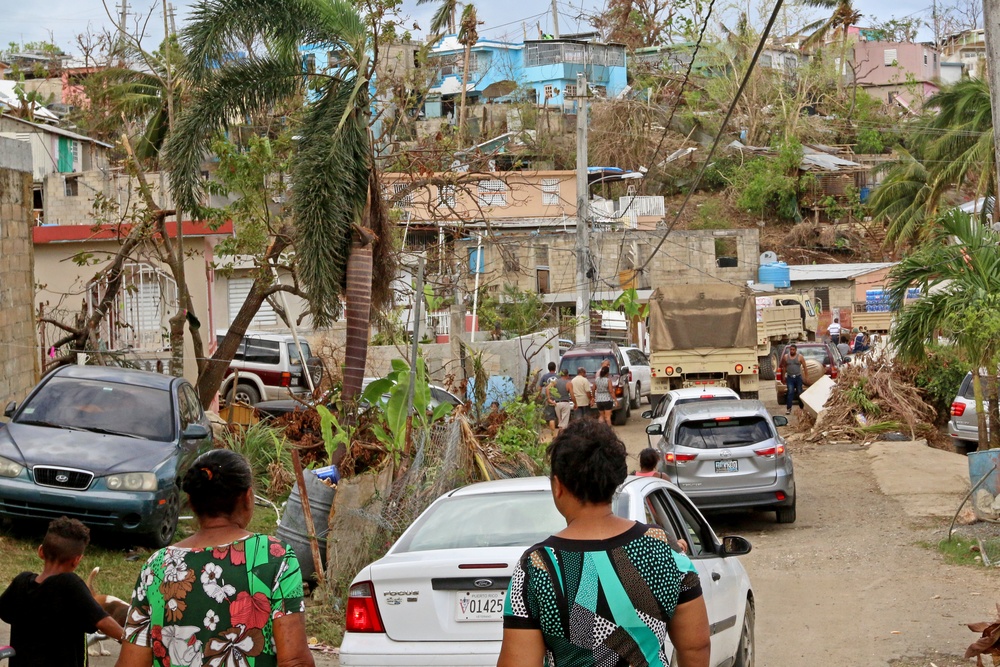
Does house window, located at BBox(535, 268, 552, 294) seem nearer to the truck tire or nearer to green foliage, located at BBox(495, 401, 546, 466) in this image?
the truck tire

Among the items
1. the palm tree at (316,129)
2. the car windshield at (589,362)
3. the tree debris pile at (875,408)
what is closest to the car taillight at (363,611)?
the palm tree at (316,129)

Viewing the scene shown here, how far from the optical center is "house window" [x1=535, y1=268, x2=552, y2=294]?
1827 inches

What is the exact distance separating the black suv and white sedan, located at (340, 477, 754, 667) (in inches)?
815

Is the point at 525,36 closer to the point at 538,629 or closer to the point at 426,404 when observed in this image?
the point at 426,404

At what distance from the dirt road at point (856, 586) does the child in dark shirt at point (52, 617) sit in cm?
562

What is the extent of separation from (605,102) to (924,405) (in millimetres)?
41972

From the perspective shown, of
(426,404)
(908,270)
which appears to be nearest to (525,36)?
(908,270)

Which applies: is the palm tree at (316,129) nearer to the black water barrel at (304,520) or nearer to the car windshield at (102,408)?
the car windshield at (102,408)

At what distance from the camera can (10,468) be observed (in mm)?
10367

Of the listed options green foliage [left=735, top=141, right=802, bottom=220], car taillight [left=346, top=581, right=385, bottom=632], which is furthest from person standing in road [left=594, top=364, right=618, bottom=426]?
green foliage [left=735, top=141, right=802, bottom=220]

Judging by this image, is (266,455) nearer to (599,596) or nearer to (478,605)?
(478,605)

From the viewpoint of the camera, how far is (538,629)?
3.37 metres

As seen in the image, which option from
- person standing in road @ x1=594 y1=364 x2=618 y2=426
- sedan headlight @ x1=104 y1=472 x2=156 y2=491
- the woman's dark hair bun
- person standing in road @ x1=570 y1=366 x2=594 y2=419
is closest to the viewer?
the woman's dark hair bun

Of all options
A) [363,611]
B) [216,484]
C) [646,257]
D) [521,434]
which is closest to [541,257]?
[646,257]
